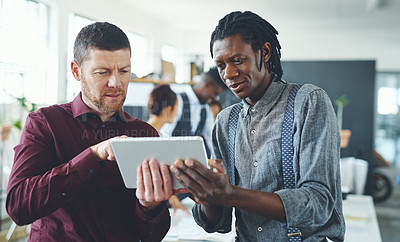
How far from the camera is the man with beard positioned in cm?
99

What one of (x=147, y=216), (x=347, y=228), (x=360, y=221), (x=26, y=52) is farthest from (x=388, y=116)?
(x=147, y=216)

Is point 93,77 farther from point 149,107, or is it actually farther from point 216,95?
point 216,95

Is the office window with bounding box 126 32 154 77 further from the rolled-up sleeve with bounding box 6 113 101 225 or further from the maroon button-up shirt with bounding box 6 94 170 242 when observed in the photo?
the rolled-up sleeve with bounding box 6 113 101 225

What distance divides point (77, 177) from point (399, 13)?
761 centimetres

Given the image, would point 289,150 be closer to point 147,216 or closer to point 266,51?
point 266,51

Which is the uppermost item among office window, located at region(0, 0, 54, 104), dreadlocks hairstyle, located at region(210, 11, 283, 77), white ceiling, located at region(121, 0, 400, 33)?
white ceiling, located at region(121, 0, 400, 33)

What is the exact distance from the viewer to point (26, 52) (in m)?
4.91

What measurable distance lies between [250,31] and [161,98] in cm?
182

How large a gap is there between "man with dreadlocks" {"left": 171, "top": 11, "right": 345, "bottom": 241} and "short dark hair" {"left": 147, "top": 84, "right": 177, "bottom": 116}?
5.27ft

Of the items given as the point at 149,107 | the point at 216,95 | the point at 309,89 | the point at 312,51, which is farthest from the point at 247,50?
the point at 312,51

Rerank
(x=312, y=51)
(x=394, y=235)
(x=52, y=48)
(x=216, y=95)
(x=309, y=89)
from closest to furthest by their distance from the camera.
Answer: (x=309, y=89), (x=216, y=95), (x=394, y=235), (x=52, y=48), (x=312, y=51)

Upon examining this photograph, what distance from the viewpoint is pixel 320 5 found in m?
6.77

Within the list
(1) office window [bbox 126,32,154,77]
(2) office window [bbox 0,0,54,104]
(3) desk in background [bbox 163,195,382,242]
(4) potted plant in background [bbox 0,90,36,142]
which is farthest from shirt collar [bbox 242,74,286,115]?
(1) office window [bbox 126,32,154,77]

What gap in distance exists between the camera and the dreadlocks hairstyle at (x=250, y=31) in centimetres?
114
